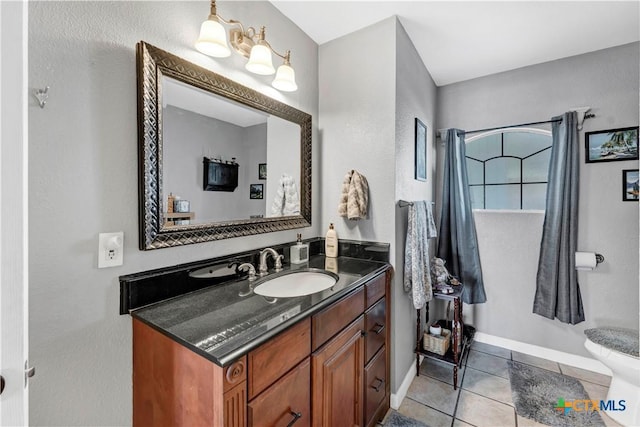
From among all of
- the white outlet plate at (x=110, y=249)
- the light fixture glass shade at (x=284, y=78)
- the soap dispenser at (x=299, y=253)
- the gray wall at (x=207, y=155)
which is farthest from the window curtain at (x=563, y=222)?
the white outlet plate at (x=110, y=249)

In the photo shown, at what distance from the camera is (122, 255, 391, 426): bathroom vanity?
77 cm

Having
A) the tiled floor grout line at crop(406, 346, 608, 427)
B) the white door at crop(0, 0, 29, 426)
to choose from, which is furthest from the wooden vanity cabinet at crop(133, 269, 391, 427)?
the tiled floor grout line at crop(406, 346, 608, 427)

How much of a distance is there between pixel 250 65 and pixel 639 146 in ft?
8.81

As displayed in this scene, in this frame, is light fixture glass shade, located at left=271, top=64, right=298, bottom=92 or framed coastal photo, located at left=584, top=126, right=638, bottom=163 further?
framed coastal photo, located at left=584, top=126, right=638, bottom=163

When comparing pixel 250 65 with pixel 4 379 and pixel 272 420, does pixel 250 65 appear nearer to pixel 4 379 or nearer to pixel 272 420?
pixel 4 379

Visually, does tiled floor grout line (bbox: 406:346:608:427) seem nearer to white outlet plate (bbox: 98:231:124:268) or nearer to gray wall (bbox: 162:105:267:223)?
gray wall (bbox: 162:105:267:223)

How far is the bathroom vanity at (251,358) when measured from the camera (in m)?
0.77

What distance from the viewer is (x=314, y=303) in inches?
41.9

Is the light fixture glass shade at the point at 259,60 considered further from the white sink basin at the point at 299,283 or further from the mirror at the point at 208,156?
the white sink basin at the point at 299,283

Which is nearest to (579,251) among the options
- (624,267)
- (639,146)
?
(624,267)

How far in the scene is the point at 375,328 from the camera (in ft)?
5.11

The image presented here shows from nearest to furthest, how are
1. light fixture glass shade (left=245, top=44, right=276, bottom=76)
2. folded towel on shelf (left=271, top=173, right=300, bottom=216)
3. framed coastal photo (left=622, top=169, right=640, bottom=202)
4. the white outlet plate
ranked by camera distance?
the white outlet plate → light fixture glass shade (left=245, top=44, right=276, bottom=76) → folded towel on shelf (left=271, top=173, right=300, bottom=216) → framed coastal photo (left=622, top=169, right=640, bottom=202)

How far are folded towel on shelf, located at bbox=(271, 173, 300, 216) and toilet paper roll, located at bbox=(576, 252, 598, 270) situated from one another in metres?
2.16

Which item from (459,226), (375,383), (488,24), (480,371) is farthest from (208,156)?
(480,371)
